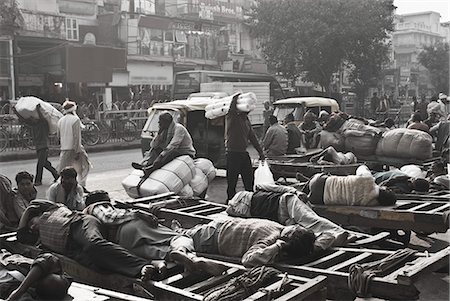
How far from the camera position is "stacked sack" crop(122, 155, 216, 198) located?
24.1ft

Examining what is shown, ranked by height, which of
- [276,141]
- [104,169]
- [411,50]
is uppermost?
[411,50]

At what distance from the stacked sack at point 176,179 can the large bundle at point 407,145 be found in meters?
3.14

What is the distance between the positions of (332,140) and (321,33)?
16.5 meters

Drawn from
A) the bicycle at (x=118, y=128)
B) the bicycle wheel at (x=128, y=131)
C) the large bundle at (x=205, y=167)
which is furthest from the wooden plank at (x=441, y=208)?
the bicycle wheel at (x=128, y=131)

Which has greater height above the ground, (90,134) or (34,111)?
(34,111)

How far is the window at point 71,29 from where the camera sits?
80.1 ft

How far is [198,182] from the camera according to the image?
789 cm

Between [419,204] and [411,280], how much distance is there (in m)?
2.32

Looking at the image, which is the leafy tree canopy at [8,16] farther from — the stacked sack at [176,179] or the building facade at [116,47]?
the stacked sack at [176,179]

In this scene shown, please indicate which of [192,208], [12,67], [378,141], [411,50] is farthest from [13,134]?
[411,50]

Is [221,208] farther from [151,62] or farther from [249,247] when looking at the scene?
[151,62]

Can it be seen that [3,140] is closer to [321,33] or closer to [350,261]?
[350,261]

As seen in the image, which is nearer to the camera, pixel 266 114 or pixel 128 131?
pixel 266 114

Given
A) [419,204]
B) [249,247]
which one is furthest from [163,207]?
[419,204]
